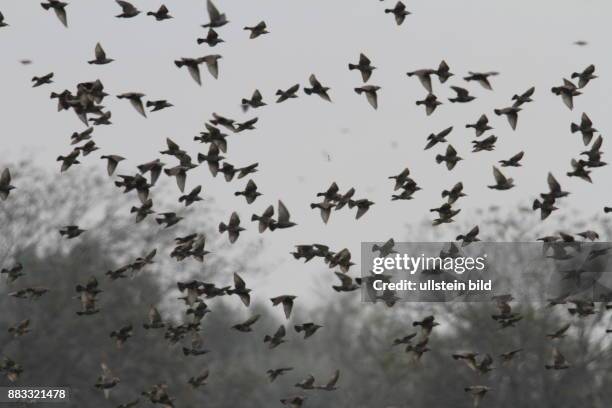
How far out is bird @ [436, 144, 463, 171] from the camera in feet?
79.4

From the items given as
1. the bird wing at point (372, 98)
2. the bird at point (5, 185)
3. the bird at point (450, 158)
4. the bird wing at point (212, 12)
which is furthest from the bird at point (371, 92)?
the bird at point (5, 185)

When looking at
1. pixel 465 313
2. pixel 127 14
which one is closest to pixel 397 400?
pixel 465 313

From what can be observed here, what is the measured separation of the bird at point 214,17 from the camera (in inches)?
864

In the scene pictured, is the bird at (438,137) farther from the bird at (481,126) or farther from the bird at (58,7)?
the bird at (58,7)

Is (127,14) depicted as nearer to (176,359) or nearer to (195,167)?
(195,167)

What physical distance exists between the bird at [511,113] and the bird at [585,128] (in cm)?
117

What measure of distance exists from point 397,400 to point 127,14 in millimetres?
32600

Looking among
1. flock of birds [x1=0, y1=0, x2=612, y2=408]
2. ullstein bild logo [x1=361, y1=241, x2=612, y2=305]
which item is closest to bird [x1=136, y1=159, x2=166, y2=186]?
flock of birds [x1=0, y1=0, x2=612, y2=408]

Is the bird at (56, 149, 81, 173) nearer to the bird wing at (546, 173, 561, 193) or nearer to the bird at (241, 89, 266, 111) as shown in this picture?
the bird at (241, 89, 266, 111)

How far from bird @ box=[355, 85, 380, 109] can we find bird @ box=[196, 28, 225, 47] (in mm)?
3254

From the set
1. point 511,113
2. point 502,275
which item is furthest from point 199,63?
point 502,275

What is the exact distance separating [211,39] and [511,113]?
21.0 ft

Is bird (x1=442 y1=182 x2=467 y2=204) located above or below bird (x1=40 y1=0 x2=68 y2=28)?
below

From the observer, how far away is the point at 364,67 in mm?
23781
